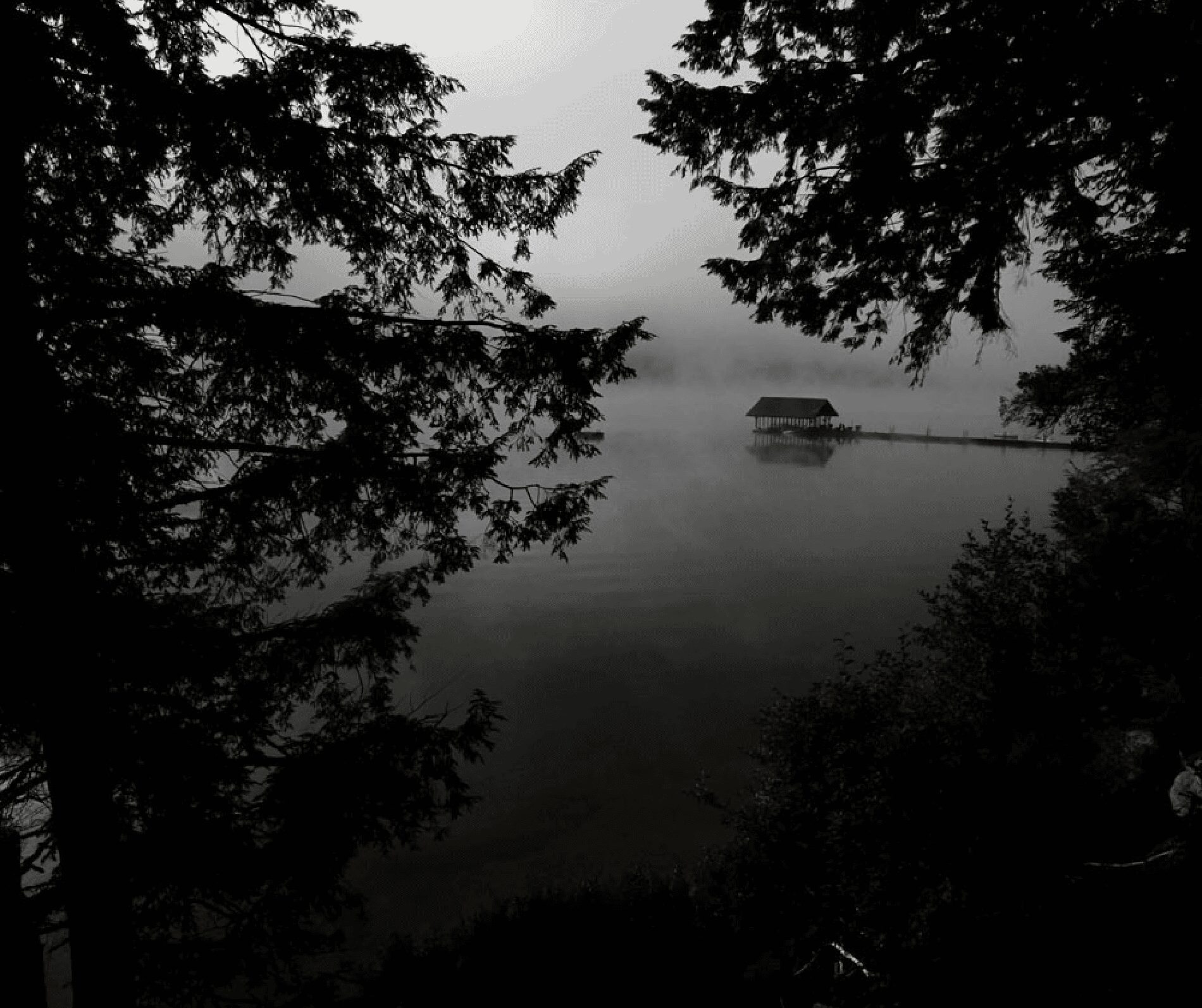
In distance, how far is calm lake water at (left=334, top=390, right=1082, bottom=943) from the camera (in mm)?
14531

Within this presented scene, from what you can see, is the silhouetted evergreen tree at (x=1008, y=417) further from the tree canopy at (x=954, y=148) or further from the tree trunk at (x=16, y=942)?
the tree trunk at (x=16, y=942)


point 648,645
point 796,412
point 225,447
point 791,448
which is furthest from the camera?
point 796,412

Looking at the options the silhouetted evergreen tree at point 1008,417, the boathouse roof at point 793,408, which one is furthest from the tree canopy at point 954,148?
the boathouse roof at point 793,408

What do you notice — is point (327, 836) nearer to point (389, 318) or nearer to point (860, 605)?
point (389, 318)

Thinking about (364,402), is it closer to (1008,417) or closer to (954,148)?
(954,148)

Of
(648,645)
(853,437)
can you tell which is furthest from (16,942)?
(853,437)

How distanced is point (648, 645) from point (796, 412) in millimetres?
78885

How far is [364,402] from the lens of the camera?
5.59 meters

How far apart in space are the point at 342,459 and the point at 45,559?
6.92 feet

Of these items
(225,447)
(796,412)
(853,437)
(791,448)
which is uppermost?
(796,412)

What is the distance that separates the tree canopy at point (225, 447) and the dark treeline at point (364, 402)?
0.04 meters

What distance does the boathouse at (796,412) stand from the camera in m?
94.1

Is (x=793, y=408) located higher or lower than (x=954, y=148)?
higher

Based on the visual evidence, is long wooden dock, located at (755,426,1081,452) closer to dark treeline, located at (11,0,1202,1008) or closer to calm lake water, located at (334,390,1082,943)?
calm lake water, located at (334,390,1082,943)
